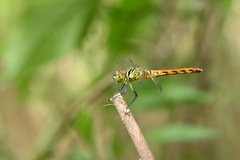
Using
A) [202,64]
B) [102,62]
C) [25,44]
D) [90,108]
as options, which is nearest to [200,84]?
[202,64]

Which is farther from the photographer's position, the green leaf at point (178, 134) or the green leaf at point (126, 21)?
the green leaf at point (126, 21)

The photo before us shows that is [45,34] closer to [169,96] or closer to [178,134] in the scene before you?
[169,96]

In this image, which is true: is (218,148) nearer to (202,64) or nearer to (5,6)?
(202,64)

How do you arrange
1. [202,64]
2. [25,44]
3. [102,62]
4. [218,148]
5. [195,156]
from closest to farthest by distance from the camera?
1. [25,44]
2. [102,62]
3. [202,64]
4. [195,156]
5. [218,148]

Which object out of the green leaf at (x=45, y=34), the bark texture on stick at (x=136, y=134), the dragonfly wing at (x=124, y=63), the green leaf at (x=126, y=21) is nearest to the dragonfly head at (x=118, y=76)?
the dragonfly wing at (x=124, y=63)

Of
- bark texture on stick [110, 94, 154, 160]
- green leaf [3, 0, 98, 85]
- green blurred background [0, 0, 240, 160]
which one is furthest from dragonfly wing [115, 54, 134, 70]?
bark texture on stick [110, 94, 154, 160]

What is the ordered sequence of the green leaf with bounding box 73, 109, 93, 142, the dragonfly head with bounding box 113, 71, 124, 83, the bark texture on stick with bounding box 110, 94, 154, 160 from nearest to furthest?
the bark texture on stick with bounding box 110, 94, 154, 160 → the dragonfly head with bounding box 113, 71, 124, 83 → the green leaf with bounding box 73, 109, 93, 142

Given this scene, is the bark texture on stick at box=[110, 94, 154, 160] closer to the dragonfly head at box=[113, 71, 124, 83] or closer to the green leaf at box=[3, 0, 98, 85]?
the dragonfly head at box=[113, 71, 124, 83]

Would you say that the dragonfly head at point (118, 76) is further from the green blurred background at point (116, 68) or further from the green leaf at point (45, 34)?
the green leaf at point (45, 34)
